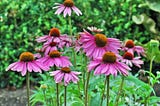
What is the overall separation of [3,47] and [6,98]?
0.51 metres

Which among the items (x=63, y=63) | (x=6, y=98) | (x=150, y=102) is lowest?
(x=6, y=98)

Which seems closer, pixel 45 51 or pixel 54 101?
pixel 45 51

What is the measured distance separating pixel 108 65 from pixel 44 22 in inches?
113

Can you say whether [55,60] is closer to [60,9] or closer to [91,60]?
[91,60]

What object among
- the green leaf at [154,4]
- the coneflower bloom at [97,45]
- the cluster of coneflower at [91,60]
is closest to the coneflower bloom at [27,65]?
the cluster of coneflower at [91,60]

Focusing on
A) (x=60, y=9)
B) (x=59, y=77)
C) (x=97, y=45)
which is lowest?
(x=59, y=77)

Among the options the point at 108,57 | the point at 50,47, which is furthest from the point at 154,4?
the point at 108,57

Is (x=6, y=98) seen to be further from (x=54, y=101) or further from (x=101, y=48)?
(x=101, y=48)

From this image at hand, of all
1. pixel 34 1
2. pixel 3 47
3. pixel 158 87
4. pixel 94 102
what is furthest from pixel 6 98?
pixel 94 102

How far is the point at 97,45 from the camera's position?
1.59 m

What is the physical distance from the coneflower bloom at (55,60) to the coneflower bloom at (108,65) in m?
0.16

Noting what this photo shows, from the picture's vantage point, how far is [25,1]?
4.48 metres

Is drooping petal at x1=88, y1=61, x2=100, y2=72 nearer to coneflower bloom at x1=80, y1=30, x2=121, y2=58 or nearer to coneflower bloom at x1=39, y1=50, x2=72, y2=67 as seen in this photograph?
coneflower bloom at x1=80, y1=30, x2=121, y2=58

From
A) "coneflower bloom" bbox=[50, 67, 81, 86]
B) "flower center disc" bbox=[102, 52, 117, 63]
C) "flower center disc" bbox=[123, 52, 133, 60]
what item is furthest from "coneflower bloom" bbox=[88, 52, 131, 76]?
"flower center disc" bbox=[123, 52, 133, 60]
